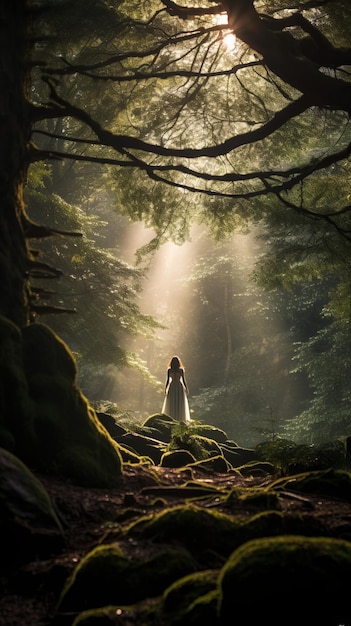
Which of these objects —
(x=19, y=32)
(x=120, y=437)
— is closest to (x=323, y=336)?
(x=120, y=437)

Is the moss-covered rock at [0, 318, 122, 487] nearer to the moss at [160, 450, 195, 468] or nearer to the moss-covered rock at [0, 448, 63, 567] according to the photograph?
the moss-covered rock at [0, 448, 63, 567]

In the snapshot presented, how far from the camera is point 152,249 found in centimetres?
1281

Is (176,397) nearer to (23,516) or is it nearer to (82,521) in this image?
(82,521)

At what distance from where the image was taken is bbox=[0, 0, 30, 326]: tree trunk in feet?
22.1

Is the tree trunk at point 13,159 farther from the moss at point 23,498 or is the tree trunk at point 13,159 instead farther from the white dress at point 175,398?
the white dress at point 175,398

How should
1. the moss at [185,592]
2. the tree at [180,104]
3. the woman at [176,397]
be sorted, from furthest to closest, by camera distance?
the woman at [176,397] → the tree at [180,104] → the moss at [185,592]

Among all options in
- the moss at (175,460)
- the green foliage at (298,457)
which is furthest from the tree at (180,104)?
the green foliage at (298,457)

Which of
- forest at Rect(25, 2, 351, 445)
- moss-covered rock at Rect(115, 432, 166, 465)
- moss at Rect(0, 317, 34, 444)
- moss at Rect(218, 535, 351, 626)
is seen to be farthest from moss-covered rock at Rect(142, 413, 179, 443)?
moss at Rect(218, 535, 351, 626)

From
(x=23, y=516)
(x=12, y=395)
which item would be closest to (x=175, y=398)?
(x=12, y=395)

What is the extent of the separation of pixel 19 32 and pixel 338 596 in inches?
298

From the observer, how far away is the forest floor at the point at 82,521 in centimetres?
363

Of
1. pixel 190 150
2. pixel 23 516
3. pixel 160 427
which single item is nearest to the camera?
pixel 23 516

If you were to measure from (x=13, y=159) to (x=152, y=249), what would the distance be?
236 inches

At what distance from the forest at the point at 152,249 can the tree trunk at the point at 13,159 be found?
0.03 meters
